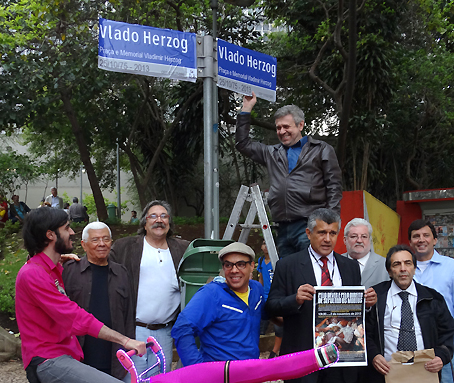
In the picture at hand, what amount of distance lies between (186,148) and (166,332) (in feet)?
49.2

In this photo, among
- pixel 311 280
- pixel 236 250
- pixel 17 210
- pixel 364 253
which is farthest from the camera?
pixel 17 210

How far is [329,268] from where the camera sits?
11.9ft

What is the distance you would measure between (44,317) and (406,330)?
7.68ft

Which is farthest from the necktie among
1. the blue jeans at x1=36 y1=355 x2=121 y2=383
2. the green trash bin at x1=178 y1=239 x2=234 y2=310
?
the blue jeans at x1=36 y1=355 x2=121 y2=383

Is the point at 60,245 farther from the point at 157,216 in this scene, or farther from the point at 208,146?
the point at 208,146

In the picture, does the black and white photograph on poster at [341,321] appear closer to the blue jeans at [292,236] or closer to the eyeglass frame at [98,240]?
the blue jeans at [292,236]

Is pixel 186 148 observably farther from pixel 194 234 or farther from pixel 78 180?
pixel 78 180

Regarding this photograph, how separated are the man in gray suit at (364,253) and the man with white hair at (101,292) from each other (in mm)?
1790

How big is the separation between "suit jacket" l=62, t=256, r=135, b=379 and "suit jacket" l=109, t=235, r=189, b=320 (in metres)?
0.13

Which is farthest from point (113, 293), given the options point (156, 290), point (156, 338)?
point (156, 338)

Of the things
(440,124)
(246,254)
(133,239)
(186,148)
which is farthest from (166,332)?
(440,124)

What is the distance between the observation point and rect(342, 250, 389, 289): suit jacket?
398 cm

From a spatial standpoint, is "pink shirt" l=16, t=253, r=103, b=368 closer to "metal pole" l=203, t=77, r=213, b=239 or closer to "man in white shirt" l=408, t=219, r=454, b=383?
"metal pole" l=203, t=77, r=213, b=239

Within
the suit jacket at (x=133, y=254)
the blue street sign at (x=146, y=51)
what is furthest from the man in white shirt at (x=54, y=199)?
the suit jacket at (x=133, y=254)
